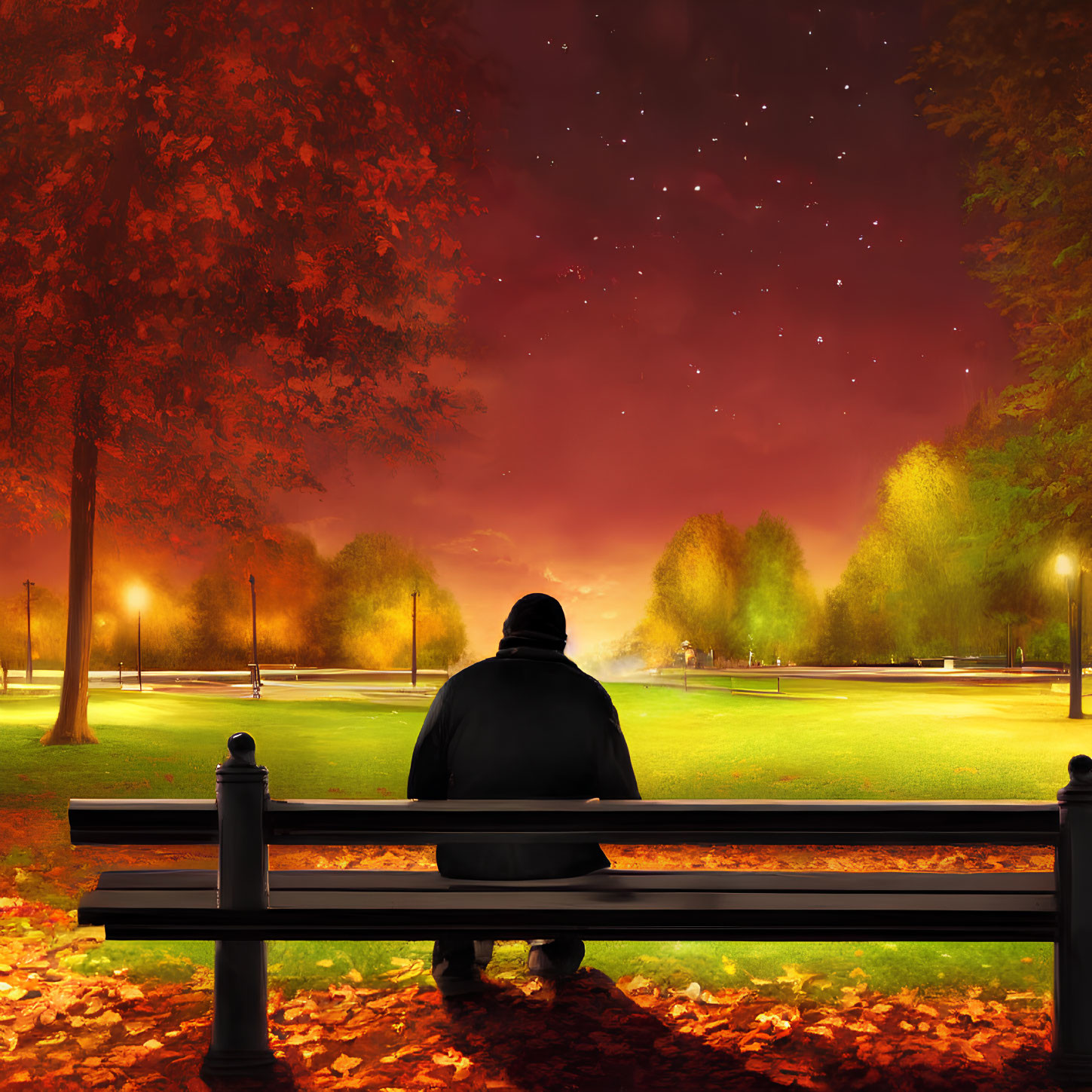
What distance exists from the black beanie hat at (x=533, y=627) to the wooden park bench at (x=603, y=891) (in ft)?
3.03

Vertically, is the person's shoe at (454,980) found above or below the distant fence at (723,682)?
above

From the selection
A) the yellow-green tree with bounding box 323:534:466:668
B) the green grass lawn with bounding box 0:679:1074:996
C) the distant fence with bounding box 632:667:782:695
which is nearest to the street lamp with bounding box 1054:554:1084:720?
the green grass lawn with bounding box 0:679:1074:996

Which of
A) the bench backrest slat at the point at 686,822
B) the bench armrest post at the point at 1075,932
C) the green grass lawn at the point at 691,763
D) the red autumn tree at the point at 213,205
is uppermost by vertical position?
the red autumn tree at the point at 213,205

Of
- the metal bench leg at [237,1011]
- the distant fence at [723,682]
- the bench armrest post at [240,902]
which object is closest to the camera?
the bench armrest post at [240,902]

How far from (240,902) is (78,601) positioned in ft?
48.2

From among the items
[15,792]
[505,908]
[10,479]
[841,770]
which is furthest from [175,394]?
[505,908]

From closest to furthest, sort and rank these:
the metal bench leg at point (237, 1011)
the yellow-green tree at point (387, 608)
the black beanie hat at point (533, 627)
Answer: the metal bench leg at point (237, 1011), the black beanie hat at point (533, 627), the yellow-green tree at point (387, 608)

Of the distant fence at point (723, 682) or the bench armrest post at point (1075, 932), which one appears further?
the distant fence at point (723, 682)

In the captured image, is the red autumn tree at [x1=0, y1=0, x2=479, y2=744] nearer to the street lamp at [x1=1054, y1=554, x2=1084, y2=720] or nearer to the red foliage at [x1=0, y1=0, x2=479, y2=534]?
the red foliage at [x1=0, y1=0, x2=479, y2=534]

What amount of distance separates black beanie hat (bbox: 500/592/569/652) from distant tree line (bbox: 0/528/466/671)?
3059 inches

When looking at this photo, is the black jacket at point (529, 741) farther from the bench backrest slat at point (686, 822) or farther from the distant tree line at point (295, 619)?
the distant tree line at point (295, 619)

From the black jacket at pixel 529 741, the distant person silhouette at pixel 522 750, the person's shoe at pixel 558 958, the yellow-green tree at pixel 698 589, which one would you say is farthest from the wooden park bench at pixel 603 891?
the yellow-green tree at pixel 698 589

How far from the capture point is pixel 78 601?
17.2 metres

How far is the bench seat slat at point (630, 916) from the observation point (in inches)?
152
